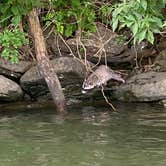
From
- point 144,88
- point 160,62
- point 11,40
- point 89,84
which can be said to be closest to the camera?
point 11,40

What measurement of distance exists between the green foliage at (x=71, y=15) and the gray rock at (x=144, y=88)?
1.43m

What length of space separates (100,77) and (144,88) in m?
0.99

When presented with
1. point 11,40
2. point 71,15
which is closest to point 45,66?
point 11,40

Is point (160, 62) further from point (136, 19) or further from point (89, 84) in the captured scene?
point (136, 19)

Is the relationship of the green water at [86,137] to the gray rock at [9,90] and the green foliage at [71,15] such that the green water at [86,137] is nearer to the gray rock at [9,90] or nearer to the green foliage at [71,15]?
the gray rock at [9,90]

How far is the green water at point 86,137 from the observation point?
19.0 feet

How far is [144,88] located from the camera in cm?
958

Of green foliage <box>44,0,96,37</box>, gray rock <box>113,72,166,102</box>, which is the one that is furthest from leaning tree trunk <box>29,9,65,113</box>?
gray rock <box>113,72,166,102</box>

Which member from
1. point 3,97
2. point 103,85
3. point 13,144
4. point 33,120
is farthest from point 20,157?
point 103,85

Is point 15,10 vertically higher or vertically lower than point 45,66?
higher

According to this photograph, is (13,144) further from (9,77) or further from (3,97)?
(9,77)

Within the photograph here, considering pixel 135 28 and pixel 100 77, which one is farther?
pixel 100 77

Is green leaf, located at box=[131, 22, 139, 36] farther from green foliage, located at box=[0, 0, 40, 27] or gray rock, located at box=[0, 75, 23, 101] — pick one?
gray rock, located at box=[0, 75, 23, 101]

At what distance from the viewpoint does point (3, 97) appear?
31.8 feet
